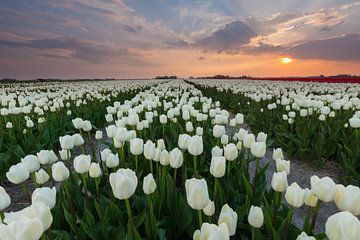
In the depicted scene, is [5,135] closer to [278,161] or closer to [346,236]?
[278,161]

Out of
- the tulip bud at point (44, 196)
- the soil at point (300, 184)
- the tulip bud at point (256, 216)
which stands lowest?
the soil at point (300, 184)

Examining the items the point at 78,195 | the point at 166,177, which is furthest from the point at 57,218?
the point at 166,177

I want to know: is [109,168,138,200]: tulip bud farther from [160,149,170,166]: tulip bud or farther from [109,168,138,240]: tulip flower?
[160,149,170,166]: tulip bud

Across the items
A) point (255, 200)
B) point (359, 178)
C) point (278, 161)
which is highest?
point (278, 161)

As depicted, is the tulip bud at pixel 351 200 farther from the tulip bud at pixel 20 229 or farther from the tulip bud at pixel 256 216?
the tulip bud at pixel 20 229

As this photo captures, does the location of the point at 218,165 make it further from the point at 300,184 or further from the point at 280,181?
the point at 300,184

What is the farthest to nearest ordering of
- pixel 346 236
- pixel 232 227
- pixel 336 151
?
1. pixel 336 151
2. pixel 232 227
3. pixel 346 236

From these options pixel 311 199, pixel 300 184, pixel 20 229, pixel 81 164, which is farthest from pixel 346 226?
pixel 300 184

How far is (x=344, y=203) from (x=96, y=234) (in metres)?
1.57

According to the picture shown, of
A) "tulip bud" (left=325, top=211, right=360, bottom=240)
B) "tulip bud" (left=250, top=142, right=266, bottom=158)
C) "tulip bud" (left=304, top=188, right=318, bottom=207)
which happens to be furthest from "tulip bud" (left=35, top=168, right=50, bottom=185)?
"tulip bud" (left=325, top=211, right=360, bottom=240)

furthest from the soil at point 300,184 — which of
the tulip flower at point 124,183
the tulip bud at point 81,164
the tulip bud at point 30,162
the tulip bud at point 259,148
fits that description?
the tulip flower at point 124,183

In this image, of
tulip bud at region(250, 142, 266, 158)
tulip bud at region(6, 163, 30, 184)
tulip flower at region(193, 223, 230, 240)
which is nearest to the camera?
tulip flower at region(193, 223, 230, 240)

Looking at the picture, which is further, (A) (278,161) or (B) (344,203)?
(A) (278,161)

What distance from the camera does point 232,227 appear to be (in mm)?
1529
